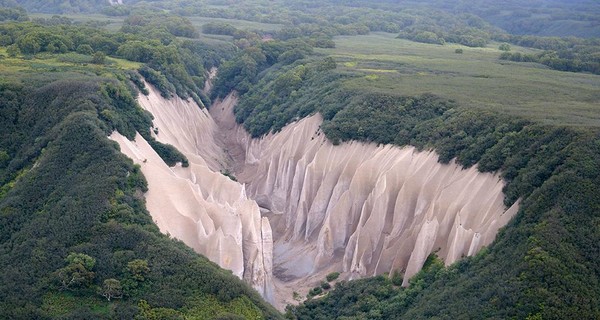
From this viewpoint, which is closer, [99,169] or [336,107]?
[99,169]

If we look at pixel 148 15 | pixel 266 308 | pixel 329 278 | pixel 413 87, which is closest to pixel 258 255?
pixel 329 278

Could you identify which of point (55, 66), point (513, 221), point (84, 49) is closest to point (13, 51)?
point (55, 66)

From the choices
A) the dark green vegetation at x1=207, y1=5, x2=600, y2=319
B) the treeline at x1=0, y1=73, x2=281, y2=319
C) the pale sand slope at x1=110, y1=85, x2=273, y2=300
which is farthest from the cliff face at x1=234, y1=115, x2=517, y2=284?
the treeline at x1=0, y1=73, x2=281, y2=319

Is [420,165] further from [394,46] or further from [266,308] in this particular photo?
[394,46]

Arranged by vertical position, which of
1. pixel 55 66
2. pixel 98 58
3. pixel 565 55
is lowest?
pixel 565 55

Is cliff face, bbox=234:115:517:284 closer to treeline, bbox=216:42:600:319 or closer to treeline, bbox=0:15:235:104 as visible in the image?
treeline, bbox=216:42:600:319

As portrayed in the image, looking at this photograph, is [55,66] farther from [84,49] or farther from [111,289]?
[111,289]
